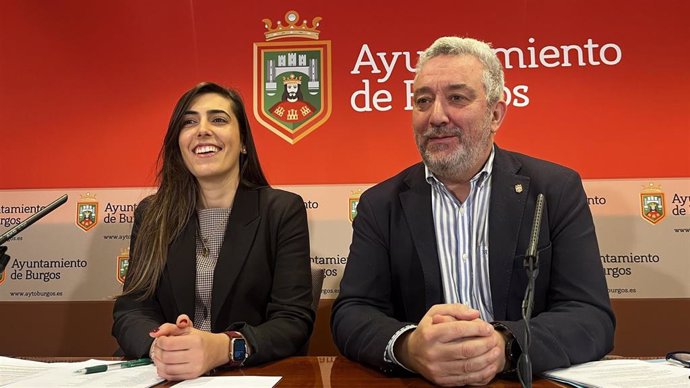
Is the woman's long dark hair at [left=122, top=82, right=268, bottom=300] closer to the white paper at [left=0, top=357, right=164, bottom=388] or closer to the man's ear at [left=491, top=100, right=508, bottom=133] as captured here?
the white paper at [left=0, top=357, right=164, bottom=388]

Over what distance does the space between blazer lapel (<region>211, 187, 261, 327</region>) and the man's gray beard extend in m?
0.77

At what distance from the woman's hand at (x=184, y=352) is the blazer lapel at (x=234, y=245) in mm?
647

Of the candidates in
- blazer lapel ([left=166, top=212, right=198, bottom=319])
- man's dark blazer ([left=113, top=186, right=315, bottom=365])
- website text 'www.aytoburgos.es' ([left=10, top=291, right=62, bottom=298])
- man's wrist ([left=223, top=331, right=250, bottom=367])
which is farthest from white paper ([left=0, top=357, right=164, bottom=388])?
website text 'www.aytoburgos.es' ([left=10, top=291, right=62, bottom=298])

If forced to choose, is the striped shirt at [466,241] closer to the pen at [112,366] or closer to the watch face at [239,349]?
the watch face at [239,349]

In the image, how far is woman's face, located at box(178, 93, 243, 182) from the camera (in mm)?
2322

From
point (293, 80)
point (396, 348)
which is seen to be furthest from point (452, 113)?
point (293, 80)

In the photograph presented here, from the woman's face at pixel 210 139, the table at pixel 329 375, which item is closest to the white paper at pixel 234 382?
the table at pixel 329 375

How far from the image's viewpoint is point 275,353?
1.65 meters

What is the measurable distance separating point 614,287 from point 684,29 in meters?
1.42

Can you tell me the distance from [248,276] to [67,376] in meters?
0.86

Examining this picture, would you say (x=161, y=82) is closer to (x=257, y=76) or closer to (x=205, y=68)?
(x=205, y=68)

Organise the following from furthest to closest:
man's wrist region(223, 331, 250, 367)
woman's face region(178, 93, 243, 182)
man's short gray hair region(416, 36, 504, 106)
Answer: woman's face region(178, 93, 243, 182) → man's short gray hair region(416, 36, 504, 106) → man's wrist region(223, 331, 250, 367)

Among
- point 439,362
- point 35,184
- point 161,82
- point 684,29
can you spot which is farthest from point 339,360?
point 684,29

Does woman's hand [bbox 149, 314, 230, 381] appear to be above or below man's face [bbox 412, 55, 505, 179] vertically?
below
